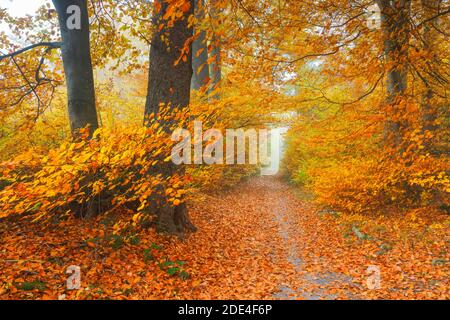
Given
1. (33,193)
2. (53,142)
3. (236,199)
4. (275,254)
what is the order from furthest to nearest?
(236,199) < (53,142) < (275,254) < (33,193)

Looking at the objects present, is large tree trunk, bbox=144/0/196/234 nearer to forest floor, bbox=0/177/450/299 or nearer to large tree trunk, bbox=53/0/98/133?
forest floor, bbox=0/177/450/299

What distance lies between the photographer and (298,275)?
570 centimetres

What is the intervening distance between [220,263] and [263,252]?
1346mm

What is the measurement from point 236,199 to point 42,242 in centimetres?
944

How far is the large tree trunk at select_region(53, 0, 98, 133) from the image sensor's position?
638 centimetres

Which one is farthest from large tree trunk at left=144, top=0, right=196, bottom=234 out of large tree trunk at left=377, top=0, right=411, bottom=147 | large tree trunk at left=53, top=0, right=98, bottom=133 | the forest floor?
large tree trunk at left=377, top=0, right=411, bottom=147

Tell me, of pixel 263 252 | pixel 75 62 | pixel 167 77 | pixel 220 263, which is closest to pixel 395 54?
pixel 167 77

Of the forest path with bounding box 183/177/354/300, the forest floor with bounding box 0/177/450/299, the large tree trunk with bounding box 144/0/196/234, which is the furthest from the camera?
the large tree trunk with bounding box 144/0/196/234

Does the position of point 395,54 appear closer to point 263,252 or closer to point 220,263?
point 263,252

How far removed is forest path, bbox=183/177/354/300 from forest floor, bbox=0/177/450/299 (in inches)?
1.0

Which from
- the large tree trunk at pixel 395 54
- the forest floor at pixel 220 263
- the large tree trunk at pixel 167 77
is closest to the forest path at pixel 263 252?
the forest floor at pixel 220 263

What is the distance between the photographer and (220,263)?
604cm
